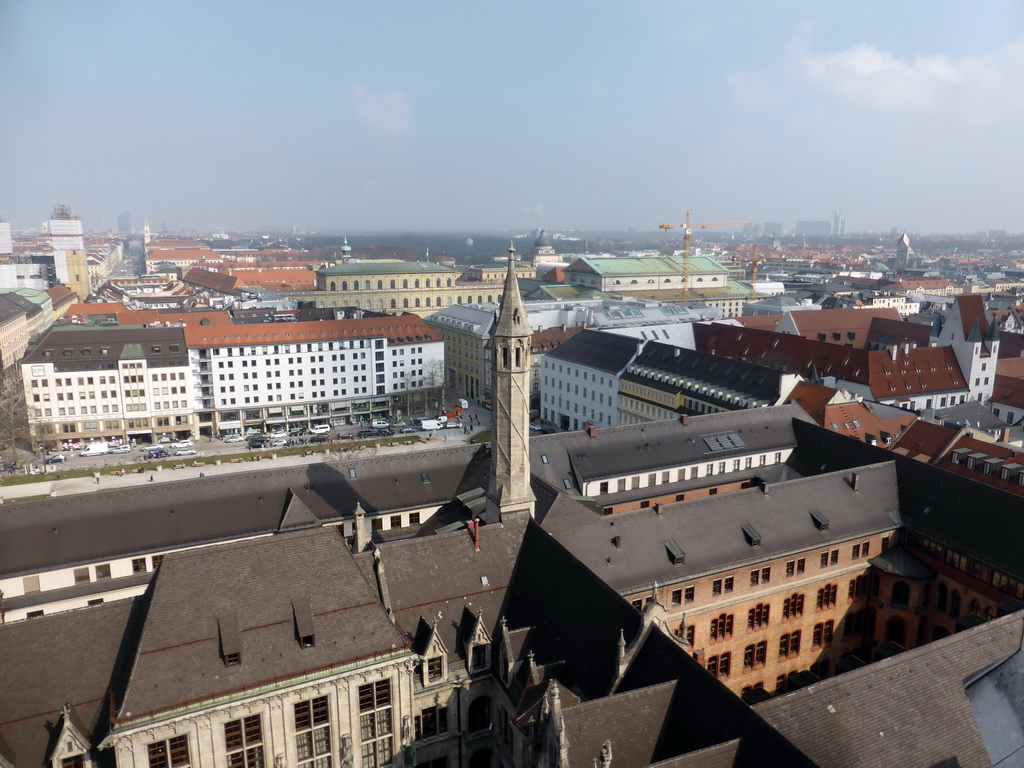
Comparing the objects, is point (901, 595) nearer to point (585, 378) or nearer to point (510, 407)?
point (510, 407)

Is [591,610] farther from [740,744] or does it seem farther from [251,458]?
[251,458]

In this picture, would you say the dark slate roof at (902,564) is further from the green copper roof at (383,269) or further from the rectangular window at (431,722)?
the green copper roof at (383,269)

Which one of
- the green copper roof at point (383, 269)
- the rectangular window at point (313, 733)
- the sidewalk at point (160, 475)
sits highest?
the green copper roof at point (383, 269)

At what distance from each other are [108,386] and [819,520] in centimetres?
10149

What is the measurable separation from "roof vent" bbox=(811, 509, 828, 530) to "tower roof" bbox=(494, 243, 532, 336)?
26.1 meters

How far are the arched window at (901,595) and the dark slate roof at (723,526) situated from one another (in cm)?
433

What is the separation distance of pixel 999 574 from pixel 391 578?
3973 cm

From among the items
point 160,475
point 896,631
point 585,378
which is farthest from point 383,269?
point 896,631

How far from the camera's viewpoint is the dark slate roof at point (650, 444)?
62875 mm

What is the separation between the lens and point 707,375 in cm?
9331

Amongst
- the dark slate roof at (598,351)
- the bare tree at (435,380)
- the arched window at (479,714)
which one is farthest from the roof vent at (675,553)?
the bare tree at (435,380)

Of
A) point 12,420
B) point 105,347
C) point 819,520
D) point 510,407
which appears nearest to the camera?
point 510,407

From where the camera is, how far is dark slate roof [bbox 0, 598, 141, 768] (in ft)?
93.6

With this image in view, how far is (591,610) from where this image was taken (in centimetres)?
3497
